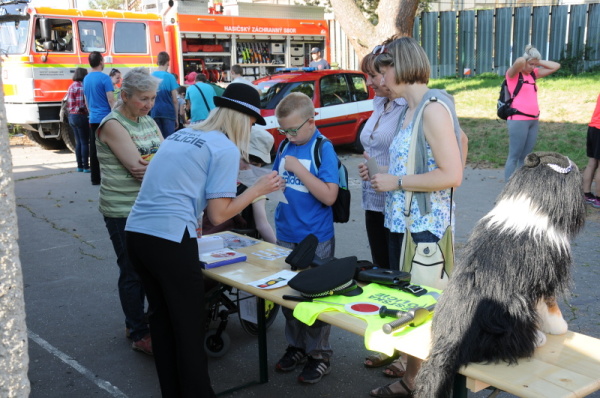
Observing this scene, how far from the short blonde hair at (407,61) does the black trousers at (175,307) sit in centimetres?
137

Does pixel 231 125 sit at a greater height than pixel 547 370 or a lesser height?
greater

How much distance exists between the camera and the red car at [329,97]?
11.2 m

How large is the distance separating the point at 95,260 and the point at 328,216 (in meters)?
3.40

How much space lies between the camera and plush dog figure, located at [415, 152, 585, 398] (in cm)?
211

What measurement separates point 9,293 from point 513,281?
5.42ft

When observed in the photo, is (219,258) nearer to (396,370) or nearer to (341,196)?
Answer: (341,196)

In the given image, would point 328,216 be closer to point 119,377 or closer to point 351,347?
point 351,347

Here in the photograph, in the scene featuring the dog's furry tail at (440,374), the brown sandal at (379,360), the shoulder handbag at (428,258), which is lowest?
the brown sandal at (379,360)

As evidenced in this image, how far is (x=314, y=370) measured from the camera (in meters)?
3.66

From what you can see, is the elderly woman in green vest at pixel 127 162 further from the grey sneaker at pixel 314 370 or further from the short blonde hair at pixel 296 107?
the grey sneaker at pixel 314 370

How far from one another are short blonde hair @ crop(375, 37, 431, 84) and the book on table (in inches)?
53.5

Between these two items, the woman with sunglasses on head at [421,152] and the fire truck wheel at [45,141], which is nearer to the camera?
the woman with sunglasses on head at [421,152]

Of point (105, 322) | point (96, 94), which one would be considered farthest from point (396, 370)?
point (96, 94)

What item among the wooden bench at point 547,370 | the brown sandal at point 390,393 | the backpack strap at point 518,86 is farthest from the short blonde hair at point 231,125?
the backpack strap at point 518,86
